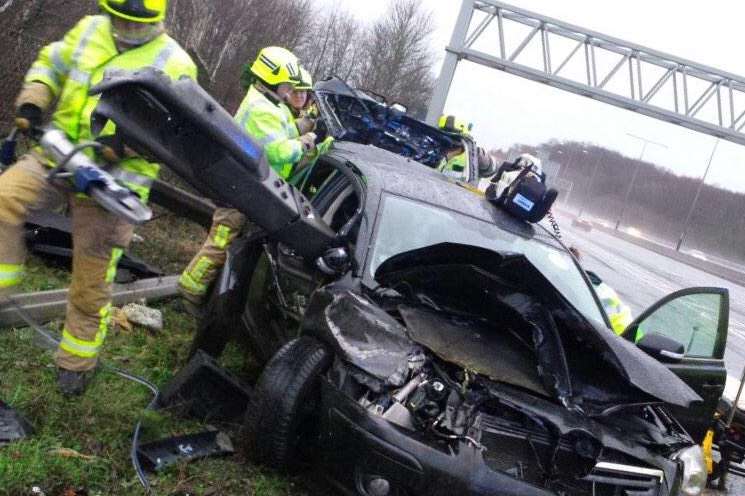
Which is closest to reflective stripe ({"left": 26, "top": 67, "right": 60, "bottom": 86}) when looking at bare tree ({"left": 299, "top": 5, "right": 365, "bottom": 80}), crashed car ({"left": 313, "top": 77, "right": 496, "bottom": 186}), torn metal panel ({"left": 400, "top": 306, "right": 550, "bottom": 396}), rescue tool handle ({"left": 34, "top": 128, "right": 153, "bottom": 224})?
rescue tool handle ({"left": 34, "top": 128, "right": 153, "bottom": 224})

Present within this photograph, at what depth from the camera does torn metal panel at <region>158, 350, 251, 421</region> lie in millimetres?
3551

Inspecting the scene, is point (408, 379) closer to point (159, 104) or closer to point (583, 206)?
point (159, 104)

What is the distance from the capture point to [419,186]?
4.32m

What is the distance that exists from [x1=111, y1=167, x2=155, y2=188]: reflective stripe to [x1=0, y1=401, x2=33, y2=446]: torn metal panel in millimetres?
1145

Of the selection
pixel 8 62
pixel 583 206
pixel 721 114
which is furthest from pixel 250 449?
pixel 583 206

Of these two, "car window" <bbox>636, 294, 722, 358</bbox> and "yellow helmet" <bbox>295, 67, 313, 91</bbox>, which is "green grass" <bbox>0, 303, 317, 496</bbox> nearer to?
"yellow helmet" <bbox>295, 67, 313, 91</bbox>

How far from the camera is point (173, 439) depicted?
3309 millimetres

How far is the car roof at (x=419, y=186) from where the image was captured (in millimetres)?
4133

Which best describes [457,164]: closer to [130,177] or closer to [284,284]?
[284,284]

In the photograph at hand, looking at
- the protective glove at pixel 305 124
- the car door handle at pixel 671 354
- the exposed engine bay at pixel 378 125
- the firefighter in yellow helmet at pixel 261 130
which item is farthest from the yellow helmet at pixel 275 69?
the car door handle at pixel 671 354

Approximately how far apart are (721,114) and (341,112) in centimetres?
1167

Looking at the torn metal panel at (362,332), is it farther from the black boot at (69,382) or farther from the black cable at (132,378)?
the black boot at (69,382)

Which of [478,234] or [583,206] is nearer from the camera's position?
[478,234]

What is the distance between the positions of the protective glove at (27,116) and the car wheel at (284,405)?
163 centimetres
